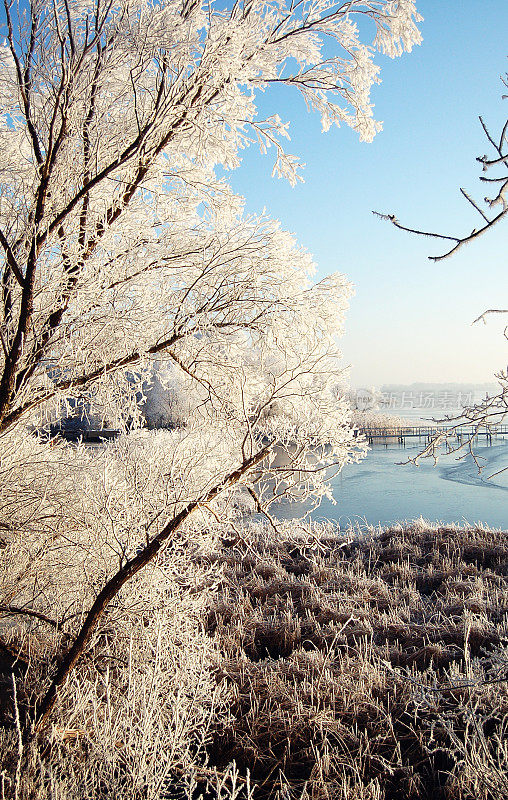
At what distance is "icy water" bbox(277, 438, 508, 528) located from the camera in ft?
37.4

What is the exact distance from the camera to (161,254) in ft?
10.4

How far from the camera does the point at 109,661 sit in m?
3.27

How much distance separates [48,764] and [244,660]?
5.67ft

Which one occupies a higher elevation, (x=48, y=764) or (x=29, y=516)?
(x=29, y=516)

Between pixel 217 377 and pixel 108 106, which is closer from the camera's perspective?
pixel 108 106

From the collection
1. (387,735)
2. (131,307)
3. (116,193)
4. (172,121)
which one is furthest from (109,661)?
(172,121)

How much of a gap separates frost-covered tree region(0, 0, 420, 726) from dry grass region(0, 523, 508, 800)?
33cm

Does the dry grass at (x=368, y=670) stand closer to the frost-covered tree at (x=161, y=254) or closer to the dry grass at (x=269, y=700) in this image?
the dry grass at (x=269, y=700)

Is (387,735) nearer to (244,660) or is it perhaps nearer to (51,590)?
(244,660)

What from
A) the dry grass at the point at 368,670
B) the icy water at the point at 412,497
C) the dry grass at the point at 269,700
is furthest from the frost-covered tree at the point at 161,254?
the icy water at the point at 412,497

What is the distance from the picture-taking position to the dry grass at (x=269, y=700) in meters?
2.43

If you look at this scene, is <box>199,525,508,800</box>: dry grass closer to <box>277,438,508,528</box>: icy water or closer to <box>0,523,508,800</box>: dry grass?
<box>0,523,508,800</box>: dry grass

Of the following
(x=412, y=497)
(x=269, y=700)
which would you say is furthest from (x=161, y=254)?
(x=412, y=497)

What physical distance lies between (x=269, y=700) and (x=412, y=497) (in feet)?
39.7
